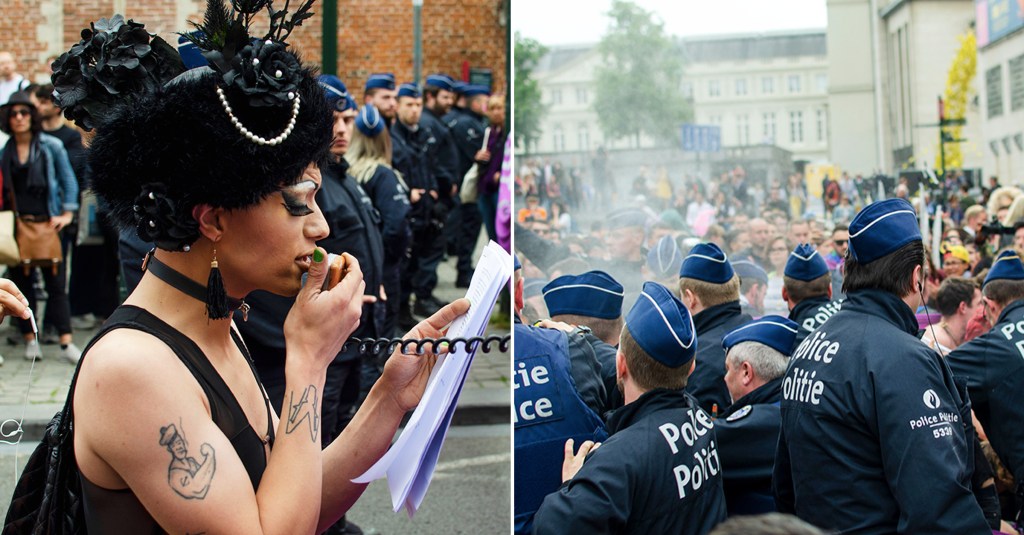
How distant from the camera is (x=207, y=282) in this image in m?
2.20

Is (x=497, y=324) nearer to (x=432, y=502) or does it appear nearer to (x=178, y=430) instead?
(x=432, y=502)

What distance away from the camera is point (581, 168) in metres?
13.2

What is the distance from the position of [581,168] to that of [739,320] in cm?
823

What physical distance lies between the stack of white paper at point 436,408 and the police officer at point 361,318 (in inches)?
83.0

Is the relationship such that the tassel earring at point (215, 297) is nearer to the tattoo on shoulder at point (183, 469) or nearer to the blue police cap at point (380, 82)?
the tattoo on shoulder at point (183, 469)

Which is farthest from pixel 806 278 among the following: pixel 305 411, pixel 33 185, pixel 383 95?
pixel 383 95

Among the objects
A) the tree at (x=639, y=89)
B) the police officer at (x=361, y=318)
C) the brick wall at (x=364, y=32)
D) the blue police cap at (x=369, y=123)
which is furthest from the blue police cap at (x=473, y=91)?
the police officer at (x=361, y=318)

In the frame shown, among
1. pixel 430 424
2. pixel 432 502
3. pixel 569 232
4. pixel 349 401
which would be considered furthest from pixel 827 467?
pixel 569 232

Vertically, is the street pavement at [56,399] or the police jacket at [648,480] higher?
the police jacket at [648,480]

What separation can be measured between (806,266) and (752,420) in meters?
1.57

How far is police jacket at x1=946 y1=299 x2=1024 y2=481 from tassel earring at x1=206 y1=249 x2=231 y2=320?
3.38 meters

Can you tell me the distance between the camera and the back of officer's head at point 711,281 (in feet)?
16.9

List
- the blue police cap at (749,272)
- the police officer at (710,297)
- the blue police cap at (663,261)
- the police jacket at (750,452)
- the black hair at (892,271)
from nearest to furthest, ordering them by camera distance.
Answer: the black hair at (892,271), the police jacket at (750,452), the police officer at (710,297), the blue police cap at (663,261), the blue police cap at (749,272)

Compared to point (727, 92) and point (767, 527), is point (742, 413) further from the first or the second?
point (727, 92)
